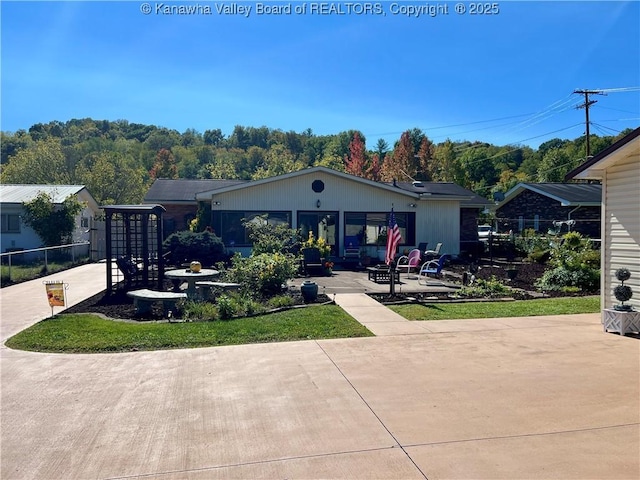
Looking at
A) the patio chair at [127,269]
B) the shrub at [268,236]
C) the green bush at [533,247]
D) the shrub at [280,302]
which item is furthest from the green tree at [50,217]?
the green bush at [533,247]

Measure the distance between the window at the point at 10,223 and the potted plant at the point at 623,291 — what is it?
74.1 feet

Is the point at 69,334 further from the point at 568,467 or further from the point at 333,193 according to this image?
the point at 333,193

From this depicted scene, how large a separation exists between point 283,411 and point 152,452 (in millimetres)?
1231

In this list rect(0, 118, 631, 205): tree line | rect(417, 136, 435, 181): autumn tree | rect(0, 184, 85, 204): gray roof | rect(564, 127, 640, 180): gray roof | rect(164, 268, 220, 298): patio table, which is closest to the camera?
rect(564, 127, 640, 180): gray roof

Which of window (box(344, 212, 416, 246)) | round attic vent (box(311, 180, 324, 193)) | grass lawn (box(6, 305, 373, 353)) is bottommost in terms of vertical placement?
grass lawn (box(6, 305, 373, 353))

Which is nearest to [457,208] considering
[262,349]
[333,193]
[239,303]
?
[333,193]

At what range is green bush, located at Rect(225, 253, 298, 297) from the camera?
10789mm

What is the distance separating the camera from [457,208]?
21047 mm

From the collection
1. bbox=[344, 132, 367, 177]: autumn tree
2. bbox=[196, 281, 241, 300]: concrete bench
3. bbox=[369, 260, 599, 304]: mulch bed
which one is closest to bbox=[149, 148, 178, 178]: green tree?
bbox=[344, 132, 367, 177]: autumn tree

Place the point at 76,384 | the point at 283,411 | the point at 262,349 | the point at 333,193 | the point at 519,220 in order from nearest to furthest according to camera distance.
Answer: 1. the point at 283,411
2. the point at 76,384
3. the point at 262,349
4. the point at 333,193
5. the point at 519,220

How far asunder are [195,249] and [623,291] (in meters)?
13.2

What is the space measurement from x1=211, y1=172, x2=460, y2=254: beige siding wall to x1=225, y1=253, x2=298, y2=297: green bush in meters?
8.11

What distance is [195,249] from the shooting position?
16.7m

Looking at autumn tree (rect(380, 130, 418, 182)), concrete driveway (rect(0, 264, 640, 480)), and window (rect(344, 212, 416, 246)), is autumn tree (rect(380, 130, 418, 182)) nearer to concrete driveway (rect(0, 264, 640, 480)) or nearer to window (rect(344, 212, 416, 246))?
window (rect(344, 212, 416, 246))
